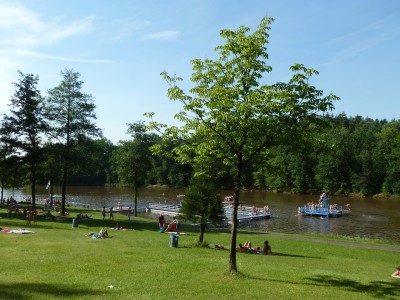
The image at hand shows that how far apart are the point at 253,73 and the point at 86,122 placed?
3109 centimetres

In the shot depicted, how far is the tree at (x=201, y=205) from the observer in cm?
2494

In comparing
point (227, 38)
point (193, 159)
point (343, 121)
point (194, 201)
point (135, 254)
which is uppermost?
point (343, 121)

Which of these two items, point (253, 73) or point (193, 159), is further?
point (193, 159)

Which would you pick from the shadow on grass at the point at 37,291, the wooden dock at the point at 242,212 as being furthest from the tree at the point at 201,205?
the wooden dock at the point at 242,212

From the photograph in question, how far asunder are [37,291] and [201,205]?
14.4 meters

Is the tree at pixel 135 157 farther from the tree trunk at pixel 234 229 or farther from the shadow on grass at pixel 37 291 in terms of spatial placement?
the shadow on grass at pixel 37 291

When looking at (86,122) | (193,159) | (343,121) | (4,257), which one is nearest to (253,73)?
(193,159)

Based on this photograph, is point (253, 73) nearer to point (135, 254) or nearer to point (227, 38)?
point (227, 38)

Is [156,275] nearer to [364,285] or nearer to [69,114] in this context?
[364,285]

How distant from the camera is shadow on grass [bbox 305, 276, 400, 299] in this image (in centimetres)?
1294

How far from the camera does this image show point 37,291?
11312 mm

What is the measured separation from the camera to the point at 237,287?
41.3 feet

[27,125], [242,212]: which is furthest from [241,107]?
[242,212]

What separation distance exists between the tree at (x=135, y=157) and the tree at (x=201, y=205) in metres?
24.2
